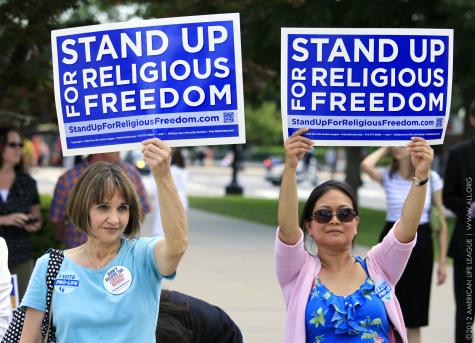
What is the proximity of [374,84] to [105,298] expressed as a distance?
5.56 feet

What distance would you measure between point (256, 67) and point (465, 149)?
6166 millimetres

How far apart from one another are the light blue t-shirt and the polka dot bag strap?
19 mm

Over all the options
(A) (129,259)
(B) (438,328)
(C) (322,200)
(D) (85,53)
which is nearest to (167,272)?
(A) (129,259)

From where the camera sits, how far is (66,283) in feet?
13.3

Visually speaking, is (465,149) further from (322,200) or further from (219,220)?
(219,220)

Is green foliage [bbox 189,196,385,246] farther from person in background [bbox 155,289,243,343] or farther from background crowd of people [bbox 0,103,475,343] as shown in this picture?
background crowd of people [bbox 0,103,475,343]

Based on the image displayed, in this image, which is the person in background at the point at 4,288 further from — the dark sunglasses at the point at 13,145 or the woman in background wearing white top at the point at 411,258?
the woman in background wearing white top at the point at 411,258

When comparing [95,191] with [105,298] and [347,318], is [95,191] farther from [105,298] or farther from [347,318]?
[347,318]

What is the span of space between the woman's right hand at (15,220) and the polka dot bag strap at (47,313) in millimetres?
3142

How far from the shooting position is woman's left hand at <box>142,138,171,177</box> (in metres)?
4.04

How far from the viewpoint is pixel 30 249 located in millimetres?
7473

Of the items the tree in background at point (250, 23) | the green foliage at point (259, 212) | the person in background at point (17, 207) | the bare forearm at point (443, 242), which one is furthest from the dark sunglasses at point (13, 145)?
the green foliage at point (259, 212)

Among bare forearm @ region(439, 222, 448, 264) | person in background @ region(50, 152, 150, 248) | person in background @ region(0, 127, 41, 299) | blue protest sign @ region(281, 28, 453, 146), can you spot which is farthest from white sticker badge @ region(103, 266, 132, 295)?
bare forearm @ region(439, 222, 448, 264)

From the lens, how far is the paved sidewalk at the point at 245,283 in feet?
32.5
